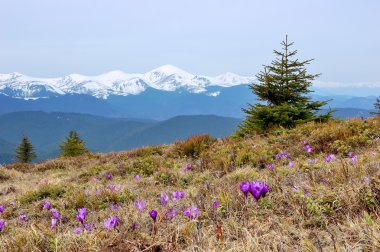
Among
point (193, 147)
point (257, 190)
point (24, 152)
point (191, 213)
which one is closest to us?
point (257, 190)

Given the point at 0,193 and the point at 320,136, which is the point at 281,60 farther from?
the point at 0,193

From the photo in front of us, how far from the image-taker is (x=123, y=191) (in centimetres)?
563

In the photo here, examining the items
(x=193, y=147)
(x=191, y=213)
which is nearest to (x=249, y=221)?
(x=191, y=213)

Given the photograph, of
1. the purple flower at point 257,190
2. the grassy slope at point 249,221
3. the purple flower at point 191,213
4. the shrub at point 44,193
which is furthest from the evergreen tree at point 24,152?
the purple flower at point 257,190

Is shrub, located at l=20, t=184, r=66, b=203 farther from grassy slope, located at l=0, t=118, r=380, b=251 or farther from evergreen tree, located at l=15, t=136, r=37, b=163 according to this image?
evergreen tree, located at l=15, t=136, r=37, b=163

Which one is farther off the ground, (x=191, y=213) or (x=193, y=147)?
(x=191, y=213)

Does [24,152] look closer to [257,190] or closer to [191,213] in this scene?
[191,213]

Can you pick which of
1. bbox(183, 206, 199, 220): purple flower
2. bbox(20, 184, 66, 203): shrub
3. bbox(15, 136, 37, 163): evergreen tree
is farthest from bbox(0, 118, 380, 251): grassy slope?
bbox(15, 136, 37, 163): evergreen tree

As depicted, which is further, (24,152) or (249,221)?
(24,152)

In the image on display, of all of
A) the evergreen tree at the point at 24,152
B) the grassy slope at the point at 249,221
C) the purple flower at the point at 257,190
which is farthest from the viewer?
the evergreen tree at the point at 24,152

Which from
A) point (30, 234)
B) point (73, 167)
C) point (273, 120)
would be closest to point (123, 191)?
point (30, 234)

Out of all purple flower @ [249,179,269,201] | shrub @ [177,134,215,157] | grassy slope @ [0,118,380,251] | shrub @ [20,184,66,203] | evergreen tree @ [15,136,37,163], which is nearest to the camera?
grassy slope @ [0,118,380,251]

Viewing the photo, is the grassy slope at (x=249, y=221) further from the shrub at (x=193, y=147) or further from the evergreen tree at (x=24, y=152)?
the evergreen tree at (x=24, y=152)

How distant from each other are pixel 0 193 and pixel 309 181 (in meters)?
7.55
